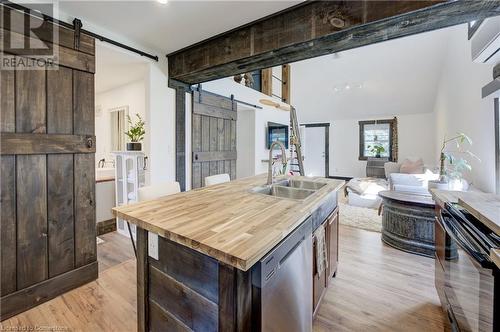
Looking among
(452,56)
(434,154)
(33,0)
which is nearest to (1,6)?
(33,0)

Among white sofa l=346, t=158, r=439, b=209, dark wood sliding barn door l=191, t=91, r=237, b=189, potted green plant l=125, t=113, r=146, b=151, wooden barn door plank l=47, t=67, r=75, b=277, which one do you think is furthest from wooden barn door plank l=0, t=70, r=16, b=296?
white sofa l=346, t=158, r=439, b=209

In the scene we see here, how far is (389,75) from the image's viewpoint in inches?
256

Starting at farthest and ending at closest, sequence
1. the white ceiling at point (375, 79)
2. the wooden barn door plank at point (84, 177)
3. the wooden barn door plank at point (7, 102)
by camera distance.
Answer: the white ceiling at point (375, 79) < the wooden barn door plank at point (84, 177) < the wooden barn door plank at point (7, 102)

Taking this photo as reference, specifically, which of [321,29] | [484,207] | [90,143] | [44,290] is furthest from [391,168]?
[44,290]

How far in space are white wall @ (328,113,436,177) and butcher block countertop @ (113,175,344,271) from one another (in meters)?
7.87

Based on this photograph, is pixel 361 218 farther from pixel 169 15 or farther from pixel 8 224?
pixel 8 224

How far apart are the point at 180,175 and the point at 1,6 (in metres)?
2.26

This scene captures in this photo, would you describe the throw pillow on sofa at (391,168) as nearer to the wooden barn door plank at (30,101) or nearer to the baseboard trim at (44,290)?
the baseboard trim at (44,290)

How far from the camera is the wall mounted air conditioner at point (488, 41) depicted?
178cm

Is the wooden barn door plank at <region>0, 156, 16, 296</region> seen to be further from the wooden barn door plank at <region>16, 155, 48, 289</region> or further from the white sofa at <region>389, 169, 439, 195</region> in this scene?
the white sofa at <region>389, 169, 439, 195</region>

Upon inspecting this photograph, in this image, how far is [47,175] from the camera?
6.20 ft

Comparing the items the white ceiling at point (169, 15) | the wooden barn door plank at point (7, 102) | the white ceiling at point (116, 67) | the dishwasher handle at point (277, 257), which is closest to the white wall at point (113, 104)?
the white ceiling at point (116, 67)

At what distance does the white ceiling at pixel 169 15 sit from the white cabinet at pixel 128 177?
4.90ft

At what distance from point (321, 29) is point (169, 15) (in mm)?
1399
